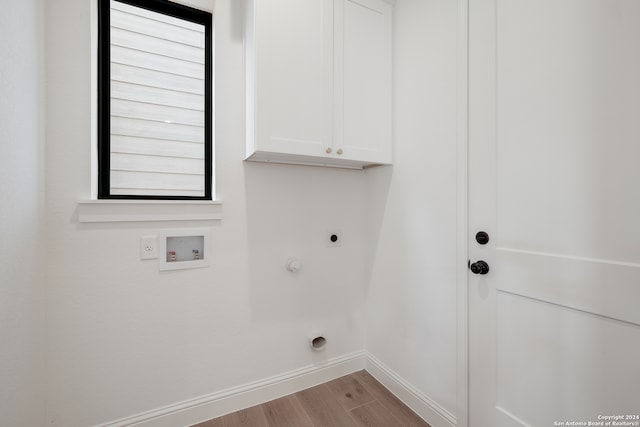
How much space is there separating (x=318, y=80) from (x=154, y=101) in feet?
3.01

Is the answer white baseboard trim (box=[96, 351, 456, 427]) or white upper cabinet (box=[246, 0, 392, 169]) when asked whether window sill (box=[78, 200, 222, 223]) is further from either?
white baseboard trim (box=[96, 351, 456, 427])

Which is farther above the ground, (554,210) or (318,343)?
(554,210)

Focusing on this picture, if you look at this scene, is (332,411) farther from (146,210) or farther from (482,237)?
(146,210)

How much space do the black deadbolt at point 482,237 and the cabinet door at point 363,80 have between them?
714 mm

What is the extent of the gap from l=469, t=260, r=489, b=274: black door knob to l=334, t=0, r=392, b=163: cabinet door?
0.80m

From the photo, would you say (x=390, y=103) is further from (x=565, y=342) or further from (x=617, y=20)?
(x=565, y=342)

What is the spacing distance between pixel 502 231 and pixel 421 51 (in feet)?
3.62

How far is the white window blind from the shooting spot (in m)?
1.41

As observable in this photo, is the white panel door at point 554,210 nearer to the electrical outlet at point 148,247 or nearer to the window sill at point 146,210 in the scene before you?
the window sill at point 146,210

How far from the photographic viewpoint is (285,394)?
172 centimetres

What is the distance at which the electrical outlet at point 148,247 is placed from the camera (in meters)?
1.38

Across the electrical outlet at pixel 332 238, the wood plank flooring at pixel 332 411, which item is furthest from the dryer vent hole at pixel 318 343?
the electrical outlet at pixel 332 238

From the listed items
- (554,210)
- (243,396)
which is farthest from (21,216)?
(554,210)

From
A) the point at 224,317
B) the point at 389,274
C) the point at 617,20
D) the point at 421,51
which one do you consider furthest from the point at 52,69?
the point at 617,20
